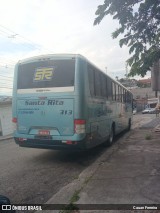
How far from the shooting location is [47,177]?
320 inches

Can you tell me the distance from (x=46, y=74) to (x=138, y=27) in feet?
10.4

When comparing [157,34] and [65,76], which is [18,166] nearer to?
[65,76]

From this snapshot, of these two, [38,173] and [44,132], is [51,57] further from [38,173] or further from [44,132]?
[38,173]

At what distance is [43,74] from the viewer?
9.84m

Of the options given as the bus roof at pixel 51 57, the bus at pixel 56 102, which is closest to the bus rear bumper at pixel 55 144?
the bus at pixel 56 102

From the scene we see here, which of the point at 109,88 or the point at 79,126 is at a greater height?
the point at 109,88

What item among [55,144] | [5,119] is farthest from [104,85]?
[5,119]

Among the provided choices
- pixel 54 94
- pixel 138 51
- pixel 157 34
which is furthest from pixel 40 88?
pixel 157 34

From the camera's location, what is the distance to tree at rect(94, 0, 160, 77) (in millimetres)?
8070

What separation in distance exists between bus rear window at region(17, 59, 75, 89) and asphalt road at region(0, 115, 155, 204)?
2.50 meters

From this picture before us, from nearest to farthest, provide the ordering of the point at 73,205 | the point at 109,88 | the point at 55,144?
the point at 73,205 < the point at 55,144 < the point at 109,88

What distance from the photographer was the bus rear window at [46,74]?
9.44 meters

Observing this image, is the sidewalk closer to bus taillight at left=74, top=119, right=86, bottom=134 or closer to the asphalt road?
the asphalt road

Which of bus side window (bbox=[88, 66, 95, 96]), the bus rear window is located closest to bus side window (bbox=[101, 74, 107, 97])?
bus side window (bbox=[88, 66, 95, 96])
